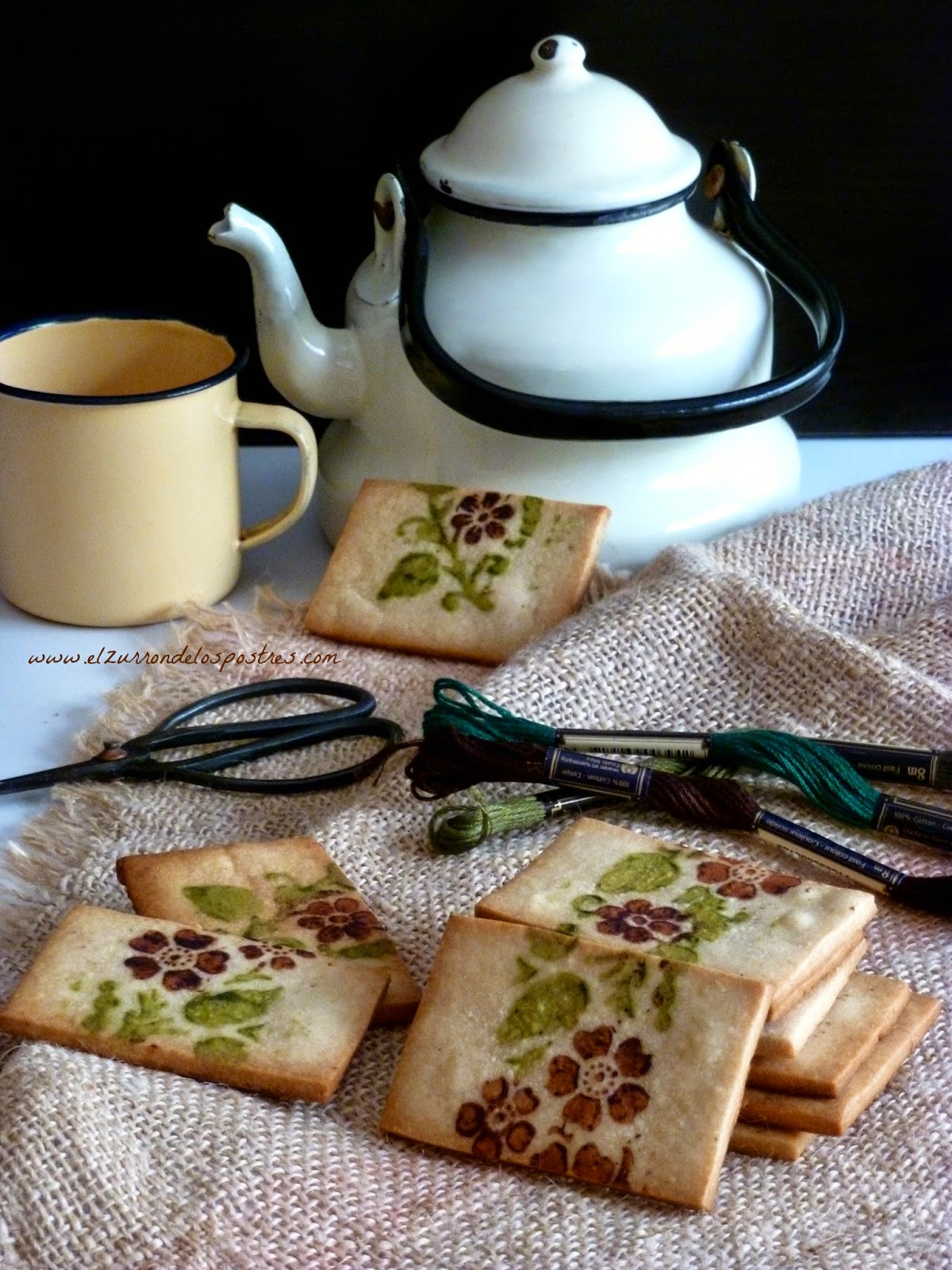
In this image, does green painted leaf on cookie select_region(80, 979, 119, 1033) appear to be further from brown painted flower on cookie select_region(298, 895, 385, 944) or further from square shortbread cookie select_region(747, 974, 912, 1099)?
square shortbread cookie select_region(747, 974, 912, 1099)

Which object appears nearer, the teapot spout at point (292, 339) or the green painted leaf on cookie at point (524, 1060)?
the green painted leaf on cookie at point (524, 1060)

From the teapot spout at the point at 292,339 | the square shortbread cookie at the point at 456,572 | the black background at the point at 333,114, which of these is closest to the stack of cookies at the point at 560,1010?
the square shortbread cookie at the point at 456,572

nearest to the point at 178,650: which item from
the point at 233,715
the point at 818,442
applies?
the point at 233,715

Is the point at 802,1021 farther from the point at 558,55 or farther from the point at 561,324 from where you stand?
the point at 558,55

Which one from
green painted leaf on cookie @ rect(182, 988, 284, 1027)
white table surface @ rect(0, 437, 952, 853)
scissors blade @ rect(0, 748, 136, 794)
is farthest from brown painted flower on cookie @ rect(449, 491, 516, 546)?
green painted leaf on cookie @ rect(182, 988, 284, 1027)

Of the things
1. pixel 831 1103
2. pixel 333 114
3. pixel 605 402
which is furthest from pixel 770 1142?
pixel 333 114

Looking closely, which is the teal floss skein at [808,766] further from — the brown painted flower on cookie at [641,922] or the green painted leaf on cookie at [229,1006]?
the green painted leaf on cookie at [229,1006]

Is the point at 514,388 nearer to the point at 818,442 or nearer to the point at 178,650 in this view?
the point at 178,650
